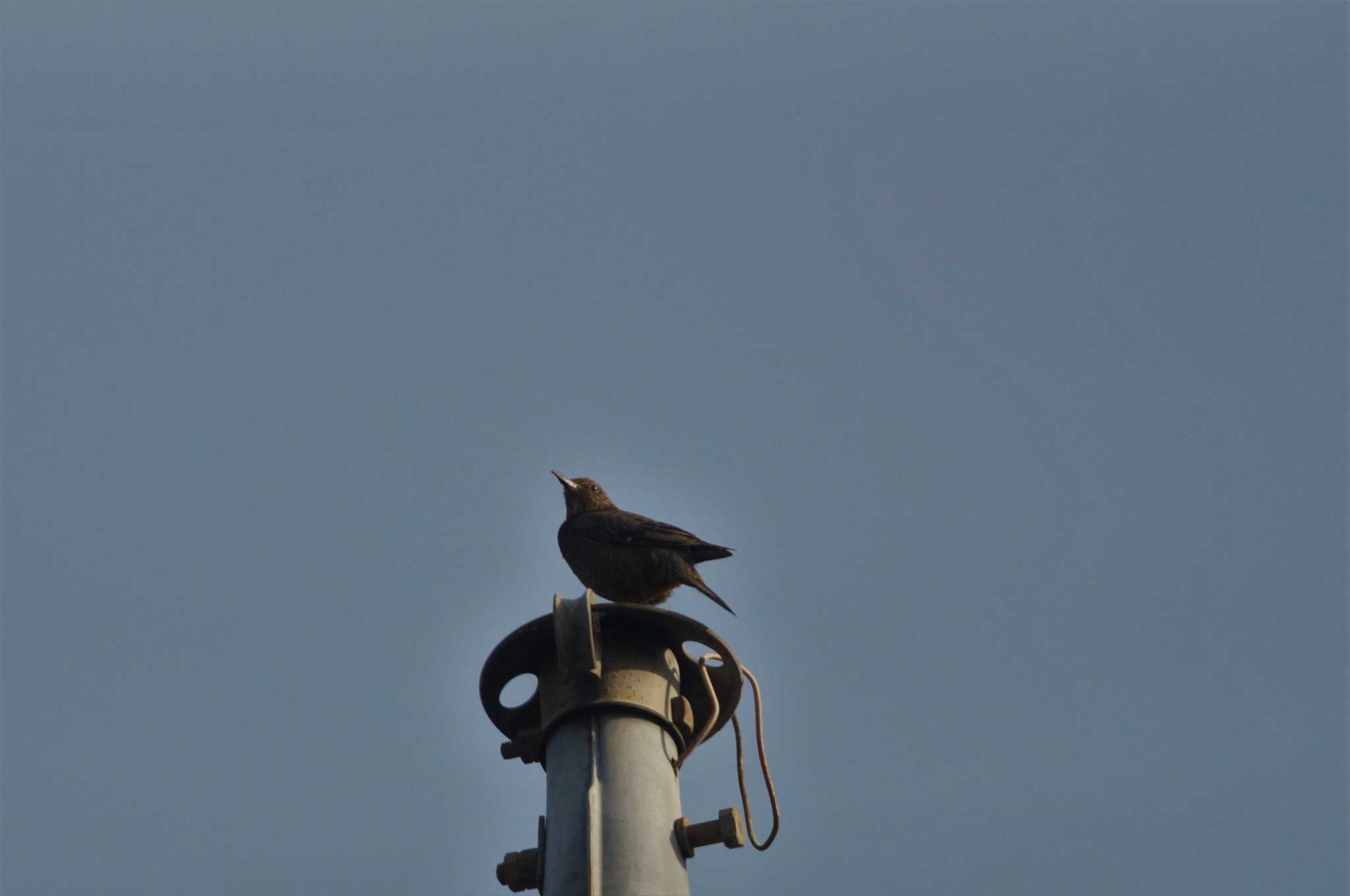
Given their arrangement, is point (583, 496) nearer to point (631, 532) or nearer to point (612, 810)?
point (631, 532)

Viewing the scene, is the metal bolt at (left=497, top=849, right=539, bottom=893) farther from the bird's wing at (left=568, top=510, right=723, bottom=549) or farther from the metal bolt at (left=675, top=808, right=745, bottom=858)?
the bird's wing at (left=568, top=510, right=723, bottom=549)

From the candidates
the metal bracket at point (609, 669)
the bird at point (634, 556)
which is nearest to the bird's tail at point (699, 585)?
the bird at point (634, 556)

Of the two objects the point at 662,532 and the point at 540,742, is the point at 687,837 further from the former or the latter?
the point at 662,532

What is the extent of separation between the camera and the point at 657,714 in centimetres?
454

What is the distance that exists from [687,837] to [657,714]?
432mm

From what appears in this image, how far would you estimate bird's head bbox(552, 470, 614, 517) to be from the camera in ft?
29.6

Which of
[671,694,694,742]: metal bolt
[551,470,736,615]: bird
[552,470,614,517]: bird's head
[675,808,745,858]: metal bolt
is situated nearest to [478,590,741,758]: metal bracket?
[671,694,694,742]: metal bolt

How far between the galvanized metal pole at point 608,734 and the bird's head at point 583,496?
13.5 ft

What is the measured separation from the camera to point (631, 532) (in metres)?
8.02

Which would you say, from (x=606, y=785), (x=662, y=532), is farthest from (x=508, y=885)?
(x=662, y=532)

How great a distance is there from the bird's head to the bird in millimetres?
560

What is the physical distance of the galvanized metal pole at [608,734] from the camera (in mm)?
4074

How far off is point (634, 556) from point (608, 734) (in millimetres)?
3488

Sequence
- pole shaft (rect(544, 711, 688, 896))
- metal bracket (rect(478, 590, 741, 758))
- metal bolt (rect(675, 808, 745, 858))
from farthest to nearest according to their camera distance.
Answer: metal bracket (rect(478, 590, 741, 758)) < metal bolt (rect(675, 808, 745, 858)) < pole shaft (rect(544, 711, 688, 896))
